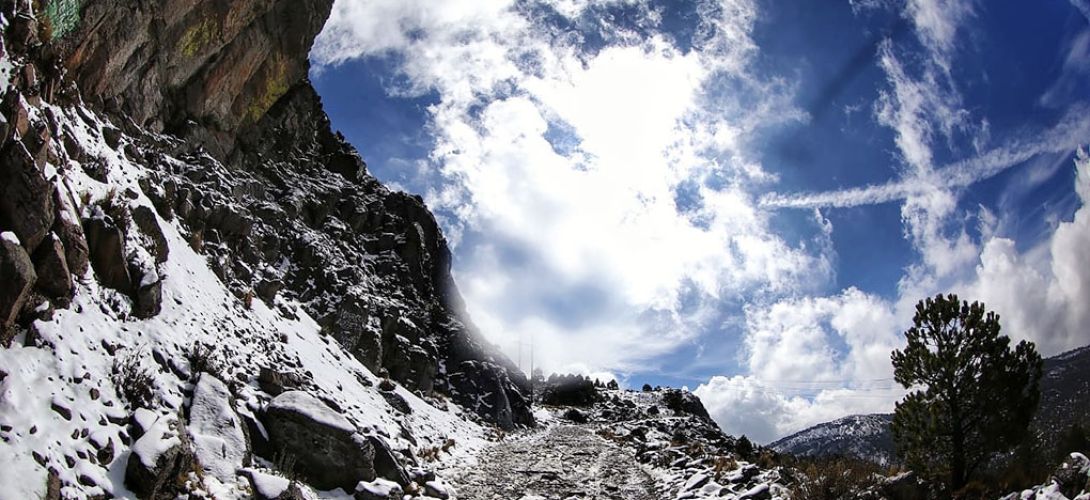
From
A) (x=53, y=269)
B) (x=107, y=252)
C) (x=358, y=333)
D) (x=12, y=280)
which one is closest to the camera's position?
(x=12, y=280)

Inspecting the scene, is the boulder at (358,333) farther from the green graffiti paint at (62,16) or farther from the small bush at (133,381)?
the small bush at (133,381)

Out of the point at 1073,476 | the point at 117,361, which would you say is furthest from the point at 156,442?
the point at 1073,476

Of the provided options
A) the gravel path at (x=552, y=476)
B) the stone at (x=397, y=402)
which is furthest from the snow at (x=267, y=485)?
the stone at (x=397, y=402)

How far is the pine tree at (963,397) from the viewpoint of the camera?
15492 millimetres

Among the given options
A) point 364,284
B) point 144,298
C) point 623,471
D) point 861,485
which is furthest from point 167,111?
point 861,485

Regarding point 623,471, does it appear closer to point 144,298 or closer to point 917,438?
point 917,438

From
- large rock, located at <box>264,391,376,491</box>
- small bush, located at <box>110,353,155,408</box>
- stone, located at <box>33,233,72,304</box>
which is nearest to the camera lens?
stone, located at <box>33,233,72,304</box>

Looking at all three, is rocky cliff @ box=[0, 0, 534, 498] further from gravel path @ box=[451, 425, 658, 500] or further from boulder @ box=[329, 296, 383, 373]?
gravel path @ box=[451, 425, 658, 500]

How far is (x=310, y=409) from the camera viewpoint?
48.8 feet

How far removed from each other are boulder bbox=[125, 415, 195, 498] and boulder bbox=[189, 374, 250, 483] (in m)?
0.53

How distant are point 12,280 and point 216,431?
4863 millimetres

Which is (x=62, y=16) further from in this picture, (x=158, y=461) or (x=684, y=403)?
(x=684, y=403)

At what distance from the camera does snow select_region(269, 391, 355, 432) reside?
1453 centimetres

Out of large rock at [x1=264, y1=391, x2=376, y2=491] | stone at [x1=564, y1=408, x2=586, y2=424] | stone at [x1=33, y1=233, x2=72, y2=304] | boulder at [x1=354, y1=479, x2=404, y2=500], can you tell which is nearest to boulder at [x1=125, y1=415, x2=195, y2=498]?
stone at [x1=33, y1=233, x2=72, y2=304]
